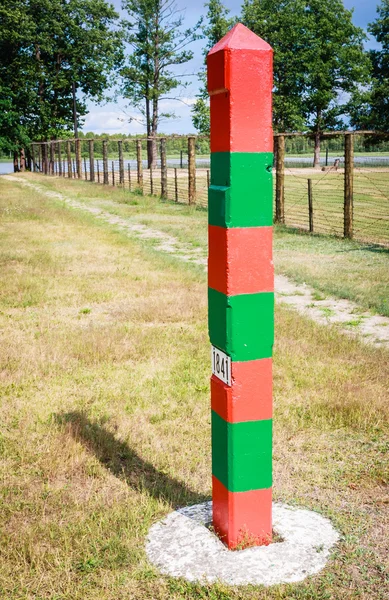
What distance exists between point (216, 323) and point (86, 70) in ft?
186

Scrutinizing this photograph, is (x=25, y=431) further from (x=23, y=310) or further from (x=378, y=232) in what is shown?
(x=378, y=232)

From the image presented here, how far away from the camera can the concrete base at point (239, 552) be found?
258 cm

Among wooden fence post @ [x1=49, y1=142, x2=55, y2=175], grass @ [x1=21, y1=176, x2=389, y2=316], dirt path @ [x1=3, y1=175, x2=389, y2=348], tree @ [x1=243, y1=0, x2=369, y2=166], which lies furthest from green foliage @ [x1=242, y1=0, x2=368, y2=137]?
dirt path @ [x1=3, y1=175, x2=389, y2=348]

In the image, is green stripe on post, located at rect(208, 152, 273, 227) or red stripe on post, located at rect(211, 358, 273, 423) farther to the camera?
red stripe on post, located at rect(211, 358, 273, 423)

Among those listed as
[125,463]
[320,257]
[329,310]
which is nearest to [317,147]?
[320,257]

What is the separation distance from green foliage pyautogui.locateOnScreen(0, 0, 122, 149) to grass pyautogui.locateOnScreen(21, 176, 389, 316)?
3467 cm

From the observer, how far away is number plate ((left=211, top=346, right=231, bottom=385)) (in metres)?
2.55

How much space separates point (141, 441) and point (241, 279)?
191cm

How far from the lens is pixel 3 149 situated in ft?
163

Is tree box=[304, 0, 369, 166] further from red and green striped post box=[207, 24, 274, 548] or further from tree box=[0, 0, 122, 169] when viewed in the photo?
red and green striped post box=[207, 24, 274, 548]

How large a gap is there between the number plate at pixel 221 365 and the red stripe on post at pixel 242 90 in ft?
2.63

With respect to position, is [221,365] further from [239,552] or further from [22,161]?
[22,161]

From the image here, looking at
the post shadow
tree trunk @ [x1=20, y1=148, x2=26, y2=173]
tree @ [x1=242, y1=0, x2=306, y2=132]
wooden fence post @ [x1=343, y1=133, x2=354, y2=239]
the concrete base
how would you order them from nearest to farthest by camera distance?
the concrete base → the post shadow → wooden fence post @ [x1=343, y1=133, x2=354, y2=239] → tree trunk @ [x1=20, y1=148, x2=26, y2=173] → tree @ [x1=242, y1=0, x2=306, y2=132]

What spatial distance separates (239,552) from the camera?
2.70 metres
